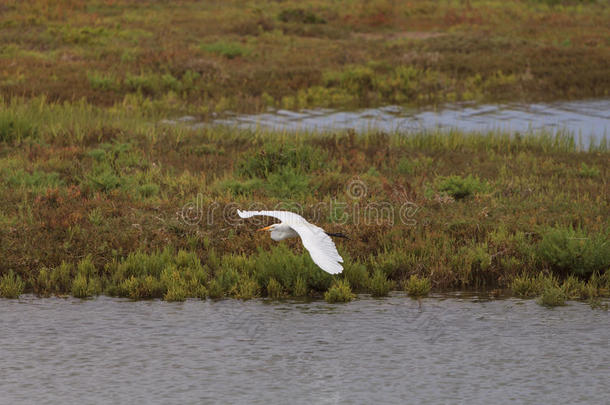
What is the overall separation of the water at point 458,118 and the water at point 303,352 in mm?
11692

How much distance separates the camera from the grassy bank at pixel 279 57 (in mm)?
27156

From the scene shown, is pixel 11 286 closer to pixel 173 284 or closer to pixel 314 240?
pixel 173 284

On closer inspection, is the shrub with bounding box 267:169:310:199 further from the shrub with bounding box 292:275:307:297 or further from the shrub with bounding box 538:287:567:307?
the shrub with bounding box 538:287:567:307

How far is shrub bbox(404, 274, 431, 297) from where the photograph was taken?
1112cm

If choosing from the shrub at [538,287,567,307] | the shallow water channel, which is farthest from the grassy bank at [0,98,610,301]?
the shallow water channel

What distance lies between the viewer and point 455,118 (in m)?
25.0

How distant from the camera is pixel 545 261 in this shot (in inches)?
459

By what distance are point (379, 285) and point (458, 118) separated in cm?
1461

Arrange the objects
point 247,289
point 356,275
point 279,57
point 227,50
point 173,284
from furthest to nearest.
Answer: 1. point 279,57
2. point 227,50
3. point 356,275
4. point 173,284
5. point 247,289

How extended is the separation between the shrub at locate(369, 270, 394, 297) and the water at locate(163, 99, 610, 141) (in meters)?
10.7

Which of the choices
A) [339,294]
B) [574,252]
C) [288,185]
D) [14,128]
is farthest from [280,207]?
[14,128]

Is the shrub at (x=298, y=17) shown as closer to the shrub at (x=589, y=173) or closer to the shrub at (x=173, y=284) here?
the shrub at (x=589, y=173)

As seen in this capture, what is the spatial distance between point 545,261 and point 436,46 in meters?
24.4

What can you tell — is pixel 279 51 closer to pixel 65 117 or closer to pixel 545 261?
pixel 65 117
